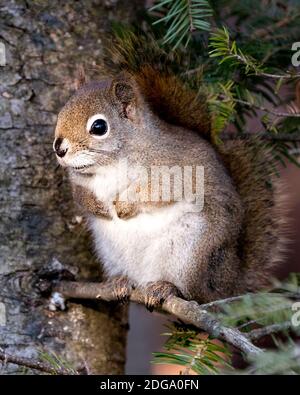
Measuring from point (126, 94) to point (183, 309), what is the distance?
1.48ft

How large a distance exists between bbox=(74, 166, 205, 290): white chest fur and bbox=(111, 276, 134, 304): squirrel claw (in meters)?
0.03

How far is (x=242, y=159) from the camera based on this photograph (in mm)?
1490

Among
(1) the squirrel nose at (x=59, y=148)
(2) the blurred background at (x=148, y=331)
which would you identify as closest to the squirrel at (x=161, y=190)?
(1) the squirrel nose at (x=59, y=148)

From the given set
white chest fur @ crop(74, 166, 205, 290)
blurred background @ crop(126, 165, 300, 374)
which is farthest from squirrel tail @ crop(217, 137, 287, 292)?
blurred background @ crop(126, 165, 300, 374)

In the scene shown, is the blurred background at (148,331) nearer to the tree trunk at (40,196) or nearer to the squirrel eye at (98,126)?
the tree trunk at (40,196)

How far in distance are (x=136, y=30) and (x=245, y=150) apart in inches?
13.1

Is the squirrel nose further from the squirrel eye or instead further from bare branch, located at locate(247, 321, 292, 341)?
bare branch, located at locate(247, 321, 292, 341)

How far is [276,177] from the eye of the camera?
5.02 feet

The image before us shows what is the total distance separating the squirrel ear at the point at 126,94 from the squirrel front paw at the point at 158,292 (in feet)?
1.05

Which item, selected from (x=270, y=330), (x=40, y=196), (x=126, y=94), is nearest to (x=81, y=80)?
(x=126, y=94)

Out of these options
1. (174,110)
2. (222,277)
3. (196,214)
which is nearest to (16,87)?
(174,110)

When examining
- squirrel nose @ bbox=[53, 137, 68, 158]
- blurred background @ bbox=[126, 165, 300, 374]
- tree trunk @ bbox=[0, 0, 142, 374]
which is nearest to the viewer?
squirrel nose @ bbox=[53, 137, 68, 158]

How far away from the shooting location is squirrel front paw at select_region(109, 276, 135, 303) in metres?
1.36

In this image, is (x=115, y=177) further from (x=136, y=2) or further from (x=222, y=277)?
(x=136, y=2)
